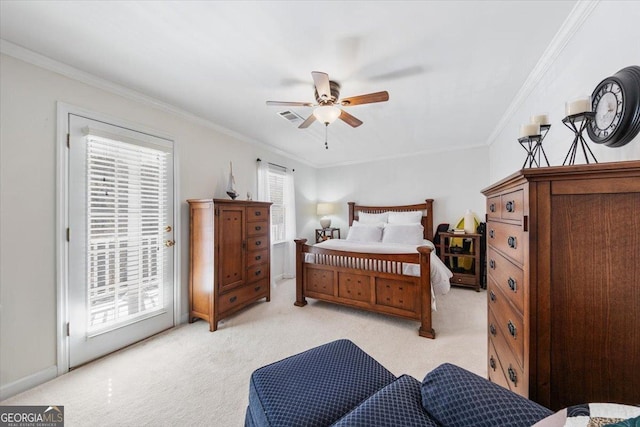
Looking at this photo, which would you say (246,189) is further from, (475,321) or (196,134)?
(475,321)

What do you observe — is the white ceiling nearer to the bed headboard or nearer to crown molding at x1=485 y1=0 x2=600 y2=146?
crown molding at x1=485 y1=0 x2=600 y2=146

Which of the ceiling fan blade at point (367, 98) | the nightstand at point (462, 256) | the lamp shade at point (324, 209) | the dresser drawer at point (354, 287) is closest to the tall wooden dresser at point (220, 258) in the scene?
the dresser drawer at point (354, 287)

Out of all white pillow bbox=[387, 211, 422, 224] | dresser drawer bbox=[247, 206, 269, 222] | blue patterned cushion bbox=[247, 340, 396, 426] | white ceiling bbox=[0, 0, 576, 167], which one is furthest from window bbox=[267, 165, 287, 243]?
blue patterned cushion bbox=[247, 340, 396, 426]

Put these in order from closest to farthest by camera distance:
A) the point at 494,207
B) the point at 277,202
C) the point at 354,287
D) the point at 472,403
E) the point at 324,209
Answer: the point at 472,403 → the point at 494,207 → the point at 354,287 → the point at 277,202 → the point at 324,209

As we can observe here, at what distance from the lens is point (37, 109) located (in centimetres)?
182

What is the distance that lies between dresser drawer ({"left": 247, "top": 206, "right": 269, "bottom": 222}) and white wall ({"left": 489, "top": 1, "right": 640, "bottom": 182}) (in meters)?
3.06

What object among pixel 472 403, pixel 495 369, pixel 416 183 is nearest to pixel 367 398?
pixel 472 403

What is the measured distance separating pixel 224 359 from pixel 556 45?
3.52m

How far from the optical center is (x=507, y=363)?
46.3 inches

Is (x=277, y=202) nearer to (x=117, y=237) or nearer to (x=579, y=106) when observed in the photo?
(x=117, y=237)

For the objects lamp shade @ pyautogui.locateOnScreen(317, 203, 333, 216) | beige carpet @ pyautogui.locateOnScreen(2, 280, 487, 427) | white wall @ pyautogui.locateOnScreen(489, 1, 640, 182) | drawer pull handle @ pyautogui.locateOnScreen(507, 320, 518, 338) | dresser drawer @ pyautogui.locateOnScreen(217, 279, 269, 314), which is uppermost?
white wall @ pyautogui.locateOnScreen(489, 1, 640, 182)

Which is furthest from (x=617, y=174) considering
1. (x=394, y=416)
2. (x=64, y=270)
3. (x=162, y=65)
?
(x=64, y=270)

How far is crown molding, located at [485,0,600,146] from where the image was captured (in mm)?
1384

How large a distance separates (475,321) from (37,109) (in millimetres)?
4525
